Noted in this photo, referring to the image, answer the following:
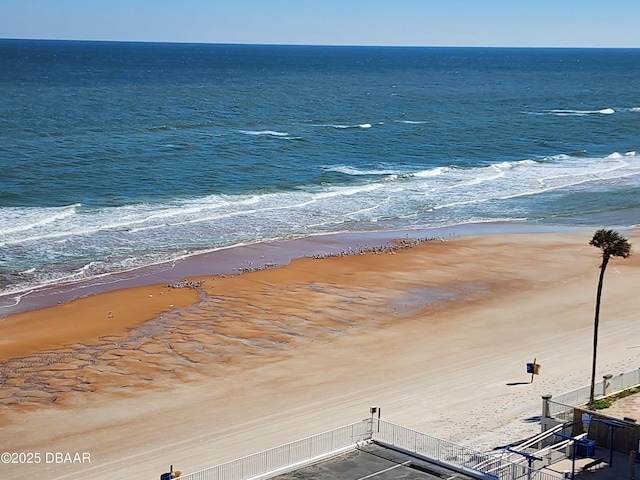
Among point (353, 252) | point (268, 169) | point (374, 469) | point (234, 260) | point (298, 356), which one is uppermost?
point (268, 169)

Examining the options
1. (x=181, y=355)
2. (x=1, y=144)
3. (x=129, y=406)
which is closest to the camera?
(x=129, y=406)

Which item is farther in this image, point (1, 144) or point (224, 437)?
point (1, 144)

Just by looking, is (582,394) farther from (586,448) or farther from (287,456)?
(287,456)

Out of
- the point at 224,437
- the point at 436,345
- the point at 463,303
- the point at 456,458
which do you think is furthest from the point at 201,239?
the point at 456,458

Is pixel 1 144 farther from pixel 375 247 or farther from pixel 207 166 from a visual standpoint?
pixel 375 247

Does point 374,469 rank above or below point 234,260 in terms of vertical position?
above

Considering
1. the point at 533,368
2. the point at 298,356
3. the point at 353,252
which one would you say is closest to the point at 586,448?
the point at 533,368

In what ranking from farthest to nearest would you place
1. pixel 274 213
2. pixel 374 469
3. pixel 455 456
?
pixel 274 213 < pixel 455 456 < pixel 374 469
